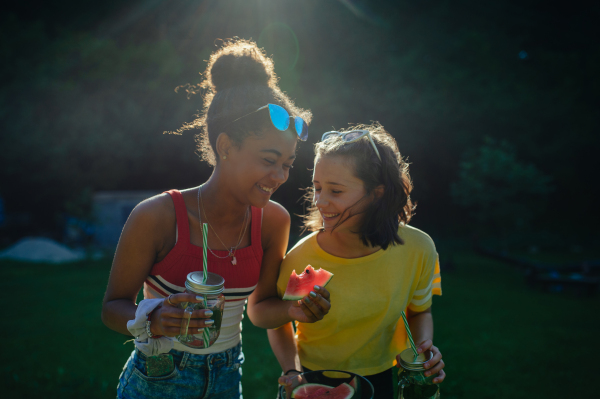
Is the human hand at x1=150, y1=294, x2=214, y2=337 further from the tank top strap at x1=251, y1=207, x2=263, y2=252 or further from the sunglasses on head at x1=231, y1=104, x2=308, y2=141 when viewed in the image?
the sunglasses on head at x1=231, y1=104, x2=308, y2=141

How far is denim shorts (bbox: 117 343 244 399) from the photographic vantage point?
2.12 metres

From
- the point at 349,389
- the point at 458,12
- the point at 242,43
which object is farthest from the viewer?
the point at 458,12

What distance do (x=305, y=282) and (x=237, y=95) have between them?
111 centimetres

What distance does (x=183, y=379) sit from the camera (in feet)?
7.07

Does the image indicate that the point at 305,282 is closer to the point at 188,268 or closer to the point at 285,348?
the point at 285,348

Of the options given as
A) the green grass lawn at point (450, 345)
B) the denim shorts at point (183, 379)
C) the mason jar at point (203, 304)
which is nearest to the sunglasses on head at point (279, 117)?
the mason jar at point (203, 304)

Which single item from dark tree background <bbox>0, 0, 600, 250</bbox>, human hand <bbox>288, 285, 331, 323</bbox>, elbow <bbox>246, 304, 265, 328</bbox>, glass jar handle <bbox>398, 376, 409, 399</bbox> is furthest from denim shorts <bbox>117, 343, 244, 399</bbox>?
dark tree background <bbox>0, 0, 600, 250</bbox>

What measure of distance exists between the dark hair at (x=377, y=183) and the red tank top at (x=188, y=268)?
1.69 ft

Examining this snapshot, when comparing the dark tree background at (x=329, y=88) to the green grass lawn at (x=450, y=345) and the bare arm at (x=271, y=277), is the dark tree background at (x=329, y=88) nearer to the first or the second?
the green grass lawn at (x=450, y=345)

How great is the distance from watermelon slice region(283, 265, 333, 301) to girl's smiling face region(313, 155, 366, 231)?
0.96 ft

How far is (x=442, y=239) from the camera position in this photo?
22.5 m

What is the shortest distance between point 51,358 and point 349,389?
6041mm

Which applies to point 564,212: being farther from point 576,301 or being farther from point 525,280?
point 576,301

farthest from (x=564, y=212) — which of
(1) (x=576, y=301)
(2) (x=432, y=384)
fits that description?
(2) (x=432, y=384)
